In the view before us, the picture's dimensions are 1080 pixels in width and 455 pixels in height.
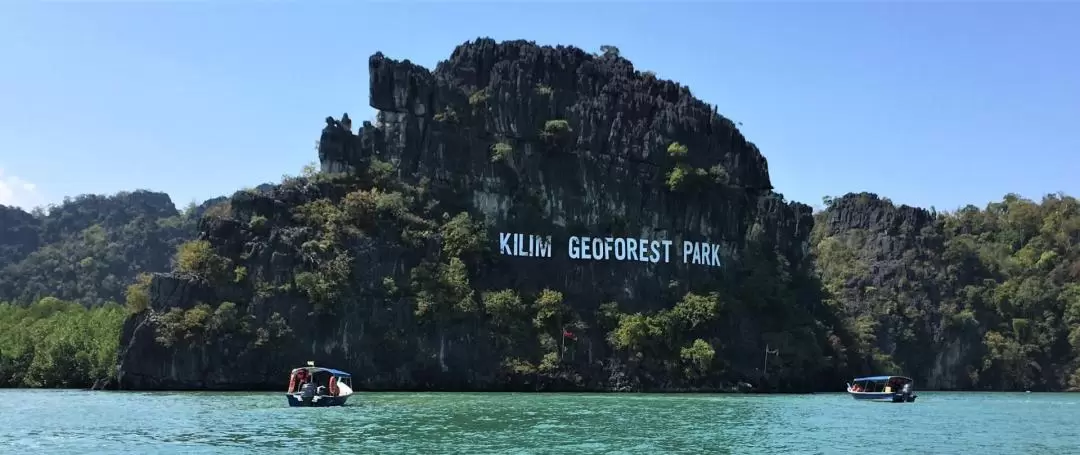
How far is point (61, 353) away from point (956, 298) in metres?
82.4

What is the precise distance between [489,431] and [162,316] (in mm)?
39038

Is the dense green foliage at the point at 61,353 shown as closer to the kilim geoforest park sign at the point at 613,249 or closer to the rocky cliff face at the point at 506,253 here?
the rocky cliff face at the point at 506,253

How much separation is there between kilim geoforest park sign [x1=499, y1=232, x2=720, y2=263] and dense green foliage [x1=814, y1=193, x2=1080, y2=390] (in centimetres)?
1396

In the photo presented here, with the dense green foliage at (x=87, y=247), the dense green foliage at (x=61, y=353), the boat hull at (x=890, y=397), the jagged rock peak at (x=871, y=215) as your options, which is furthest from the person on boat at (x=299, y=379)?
the dense green foliage at (x=87, y=247)

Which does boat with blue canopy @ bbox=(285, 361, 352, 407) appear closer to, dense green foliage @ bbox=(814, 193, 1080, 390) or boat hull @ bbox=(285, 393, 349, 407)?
boat hull @ bbox=(285, 393, 349, 407)

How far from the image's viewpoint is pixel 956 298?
104 m

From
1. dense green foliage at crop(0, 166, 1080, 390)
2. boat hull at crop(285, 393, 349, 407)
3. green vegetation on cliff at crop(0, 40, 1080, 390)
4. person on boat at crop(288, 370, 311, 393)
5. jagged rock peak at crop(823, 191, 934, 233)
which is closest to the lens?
boat hull at crop(285, 393, 349, 407)

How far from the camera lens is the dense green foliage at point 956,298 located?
99.9 meters

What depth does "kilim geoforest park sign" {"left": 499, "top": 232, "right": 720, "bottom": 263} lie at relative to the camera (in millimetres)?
81938

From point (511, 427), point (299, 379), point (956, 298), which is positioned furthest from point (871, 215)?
point (511, 427)

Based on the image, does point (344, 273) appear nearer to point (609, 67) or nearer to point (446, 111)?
point (446, 111)

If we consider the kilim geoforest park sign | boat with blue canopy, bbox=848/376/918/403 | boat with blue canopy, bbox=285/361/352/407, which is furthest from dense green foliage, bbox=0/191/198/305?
boat with blue canopy, bbox=848/376/918/403

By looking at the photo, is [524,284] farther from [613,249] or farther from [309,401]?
[309,401]

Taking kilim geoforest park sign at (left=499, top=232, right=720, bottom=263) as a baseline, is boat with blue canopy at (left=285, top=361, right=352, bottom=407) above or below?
below
